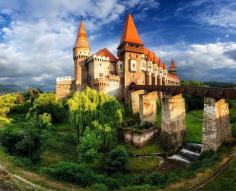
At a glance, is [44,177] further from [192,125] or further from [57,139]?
[192,125]

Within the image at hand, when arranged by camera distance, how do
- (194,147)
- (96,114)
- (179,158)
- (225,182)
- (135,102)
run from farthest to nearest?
(135,102)
(96,114)
(194,147)
(179,158)
(225,182)

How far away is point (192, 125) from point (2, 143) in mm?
24114

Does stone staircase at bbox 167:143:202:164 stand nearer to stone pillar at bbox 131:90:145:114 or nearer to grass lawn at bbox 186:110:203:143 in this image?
grass lawn at bbox 186:110:203:143

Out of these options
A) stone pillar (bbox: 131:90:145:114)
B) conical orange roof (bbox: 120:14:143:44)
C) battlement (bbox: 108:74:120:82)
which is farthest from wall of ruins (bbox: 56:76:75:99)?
stone pillar (bbox: 131:90:145:114)

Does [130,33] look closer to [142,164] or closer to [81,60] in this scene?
[81,60]

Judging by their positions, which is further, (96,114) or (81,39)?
(81,39)

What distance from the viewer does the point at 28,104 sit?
2051 inches

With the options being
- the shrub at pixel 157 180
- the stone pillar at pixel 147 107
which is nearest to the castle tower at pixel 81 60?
the stone pillar at pixel 147 107

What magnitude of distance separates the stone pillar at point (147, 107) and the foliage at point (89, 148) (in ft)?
33.8

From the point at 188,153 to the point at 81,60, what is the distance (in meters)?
25.8

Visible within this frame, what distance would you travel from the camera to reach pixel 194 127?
33500mm

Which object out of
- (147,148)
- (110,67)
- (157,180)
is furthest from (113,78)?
(157,180)

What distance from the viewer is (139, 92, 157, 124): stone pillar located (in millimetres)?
33094

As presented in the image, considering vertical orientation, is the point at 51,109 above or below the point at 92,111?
below
